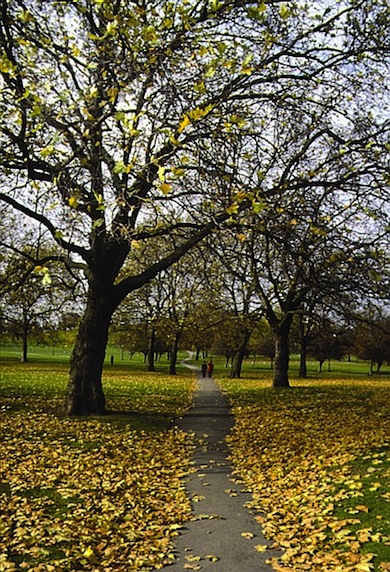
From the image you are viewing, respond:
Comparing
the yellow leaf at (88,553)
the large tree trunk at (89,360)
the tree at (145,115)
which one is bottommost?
the yellow leaf at (88,553)

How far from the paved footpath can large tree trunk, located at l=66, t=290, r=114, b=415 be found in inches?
150

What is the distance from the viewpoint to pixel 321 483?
8008mm

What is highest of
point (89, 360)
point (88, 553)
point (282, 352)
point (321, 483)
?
point (282, 352)

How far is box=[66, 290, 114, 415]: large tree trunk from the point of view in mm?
13977

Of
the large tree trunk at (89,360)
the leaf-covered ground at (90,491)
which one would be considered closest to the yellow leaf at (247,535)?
the leaf-covered ground at (90,491)

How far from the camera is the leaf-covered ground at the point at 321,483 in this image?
5629 millimetres

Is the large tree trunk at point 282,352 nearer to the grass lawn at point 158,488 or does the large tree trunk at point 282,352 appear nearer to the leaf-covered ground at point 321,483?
the leaf-covered ground at point 321,483

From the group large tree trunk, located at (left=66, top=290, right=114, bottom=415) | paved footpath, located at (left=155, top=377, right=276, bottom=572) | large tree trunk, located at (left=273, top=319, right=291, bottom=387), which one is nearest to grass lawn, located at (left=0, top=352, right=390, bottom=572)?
paved footpath, located at (left=155, top=377, right=276, bottom=572)

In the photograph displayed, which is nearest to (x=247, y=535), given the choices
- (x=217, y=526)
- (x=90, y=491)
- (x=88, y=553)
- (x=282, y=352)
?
(x=217, y=526)

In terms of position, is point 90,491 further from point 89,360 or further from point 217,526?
point 89,360

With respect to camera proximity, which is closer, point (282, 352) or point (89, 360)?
point (89, 360)

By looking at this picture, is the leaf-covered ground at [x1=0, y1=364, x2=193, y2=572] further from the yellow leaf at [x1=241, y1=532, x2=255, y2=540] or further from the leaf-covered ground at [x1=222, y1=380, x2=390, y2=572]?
the leaf-covered ground at [x1=222, y1=380, x2=390, y2=572]

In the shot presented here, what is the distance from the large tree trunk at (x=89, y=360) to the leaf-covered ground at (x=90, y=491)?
580 millimetres

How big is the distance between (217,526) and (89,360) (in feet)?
26.2
